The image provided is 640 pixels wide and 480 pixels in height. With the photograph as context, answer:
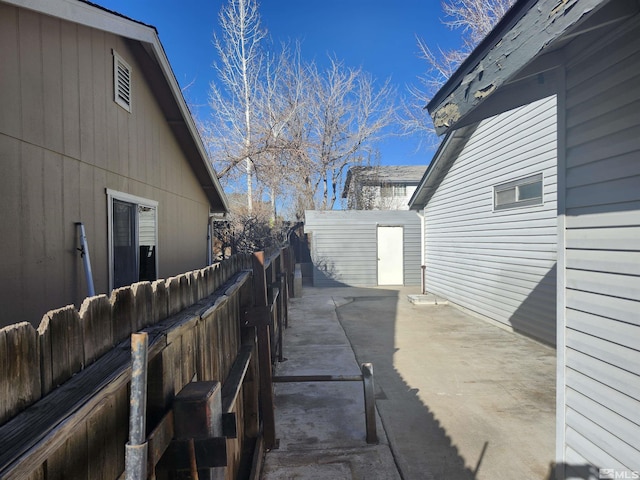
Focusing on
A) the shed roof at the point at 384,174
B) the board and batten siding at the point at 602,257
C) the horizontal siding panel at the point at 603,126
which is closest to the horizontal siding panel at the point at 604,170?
the board and batten siding at the point at 602,257

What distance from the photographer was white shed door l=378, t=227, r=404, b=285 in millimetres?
13641

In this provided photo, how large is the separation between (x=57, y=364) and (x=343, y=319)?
7.44 metres

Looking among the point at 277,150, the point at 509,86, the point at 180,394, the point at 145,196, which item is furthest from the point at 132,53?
the point at 277,150

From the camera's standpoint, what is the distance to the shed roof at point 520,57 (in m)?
1.53

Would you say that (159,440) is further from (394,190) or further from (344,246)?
(394,190)

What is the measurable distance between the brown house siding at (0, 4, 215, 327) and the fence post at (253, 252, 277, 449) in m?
1.73

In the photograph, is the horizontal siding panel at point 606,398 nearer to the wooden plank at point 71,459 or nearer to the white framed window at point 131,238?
the wooden plank at point 71,459

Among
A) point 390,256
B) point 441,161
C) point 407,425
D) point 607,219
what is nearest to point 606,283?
point 607,219

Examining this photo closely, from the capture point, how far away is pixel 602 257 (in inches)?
95.1

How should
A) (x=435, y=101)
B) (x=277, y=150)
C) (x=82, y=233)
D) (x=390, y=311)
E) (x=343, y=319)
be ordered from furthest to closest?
(x=277, y=150) < (x=390, y=311) < (x=343, y=319) < (x=82, y=233) < (x=435, y=101)

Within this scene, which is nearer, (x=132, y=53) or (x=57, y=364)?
(x=57, y=364)

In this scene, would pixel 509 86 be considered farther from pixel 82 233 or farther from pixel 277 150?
pixel 277 150

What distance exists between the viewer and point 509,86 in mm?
2578

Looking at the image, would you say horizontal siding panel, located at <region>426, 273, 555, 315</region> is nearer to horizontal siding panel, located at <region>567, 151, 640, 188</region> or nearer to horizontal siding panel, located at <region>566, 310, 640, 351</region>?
horizontal siding panel, located at <region>566, 310, 640, 351</region>
